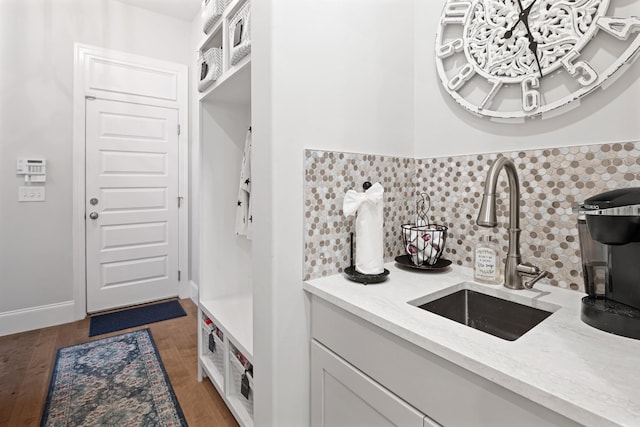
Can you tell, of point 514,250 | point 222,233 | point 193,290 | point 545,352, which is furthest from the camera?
point 193,290

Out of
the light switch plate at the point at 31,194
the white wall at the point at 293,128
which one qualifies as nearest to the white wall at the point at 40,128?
the light switch plate at the point at 31,194

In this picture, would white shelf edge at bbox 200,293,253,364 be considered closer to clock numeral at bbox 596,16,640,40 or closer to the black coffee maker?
the black coffee maker

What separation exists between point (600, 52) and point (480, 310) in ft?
2.89

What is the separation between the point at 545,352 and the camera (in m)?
0.64

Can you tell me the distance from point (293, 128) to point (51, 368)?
7.55ft

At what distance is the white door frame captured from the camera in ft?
9.09

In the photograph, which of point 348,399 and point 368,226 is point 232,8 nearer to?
point 368,226

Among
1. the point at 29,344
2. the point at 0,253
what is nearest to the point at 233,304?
the point at 29,344

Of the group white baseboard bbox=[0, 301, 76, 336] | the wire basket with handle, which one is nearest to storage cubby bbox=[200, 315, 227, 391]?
the wire basket with handle

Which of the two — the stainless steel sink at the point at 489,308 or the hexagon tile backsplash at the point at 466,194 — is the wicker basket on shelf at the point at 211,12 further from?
the stainless steel sink at the point at 489,308

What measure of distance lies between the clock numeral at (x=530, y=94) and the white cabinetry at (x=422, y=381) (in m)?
0.91

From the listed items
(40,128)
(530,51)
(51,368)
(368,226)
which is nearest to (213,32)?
(368,226)

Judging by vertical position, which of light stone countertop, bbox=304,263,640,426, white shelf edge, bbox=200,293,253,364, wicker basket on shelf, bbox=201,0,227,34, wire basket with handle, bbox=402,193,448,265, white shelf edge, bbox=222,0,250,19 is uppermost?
wicker basket on shelf, bbox=201,0,227,34

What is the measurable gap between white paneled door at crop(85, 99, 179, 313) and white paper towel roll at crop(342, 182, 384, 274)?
2.71m
